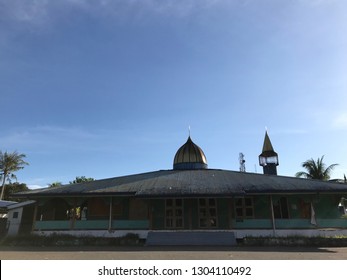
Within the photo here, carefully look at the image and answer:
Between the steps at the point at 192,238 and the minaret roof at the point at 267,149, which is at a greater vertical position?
the minaret roof at the point at 267,149

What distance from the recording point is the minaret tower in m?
25.8

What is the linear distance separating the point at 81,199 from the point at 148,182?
4588 mm

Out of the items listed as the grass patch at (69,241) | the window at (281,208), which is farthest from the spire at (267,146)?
the grass patch at (69,241)

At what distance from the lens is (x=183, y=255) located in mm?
11609

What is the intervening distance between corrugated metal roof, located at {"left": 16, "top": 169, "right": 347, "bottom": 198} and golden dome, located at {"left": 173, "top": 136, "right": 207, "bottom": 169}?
2.62 meters

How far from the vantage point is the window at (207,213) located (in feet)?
60.6

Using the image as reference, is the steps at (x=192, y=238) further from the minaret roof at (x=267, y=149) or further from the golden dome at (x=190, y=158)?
the minaret roof at (x=267, y=149)

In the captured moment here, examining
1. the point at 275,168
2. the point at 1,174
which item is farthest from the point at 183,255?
the point at 1,174

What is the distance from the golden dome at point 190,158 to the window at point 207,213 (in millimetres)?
5727

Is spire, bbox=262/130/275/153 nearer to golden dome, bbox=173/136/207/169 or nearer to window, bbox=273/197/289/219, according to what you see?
golden dome, bbox=173/136/207/169

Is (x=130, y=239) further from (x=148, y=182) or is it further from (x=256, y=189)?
(x=256, y=189)

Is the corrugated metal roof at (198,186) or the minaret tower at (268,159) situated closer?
the corrugated metal roof at (198,186)

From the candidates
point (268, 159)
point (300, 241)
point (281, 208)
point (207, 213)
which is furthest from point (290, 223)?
point (268, 159)

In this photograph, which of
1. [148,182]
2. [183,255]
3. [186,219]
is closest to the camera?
A: [183,255]
